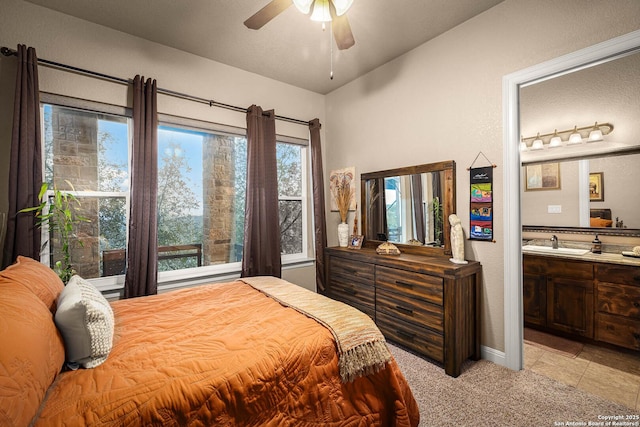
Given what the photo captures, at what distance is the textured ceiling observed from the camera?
7.00 feet

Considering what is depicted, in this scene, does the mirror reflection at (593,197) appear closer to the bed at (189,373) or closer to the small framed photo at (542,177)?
the small framed photo at (542,177)

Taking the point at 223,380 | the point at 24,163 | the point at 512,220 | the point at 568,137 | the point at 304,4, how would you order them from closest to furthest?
the point at 223,380 < the point at 304,4 < the point at 24,163 < the point at 512,220 < the point at 568,137

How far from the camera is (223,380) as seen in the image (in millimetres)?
1068

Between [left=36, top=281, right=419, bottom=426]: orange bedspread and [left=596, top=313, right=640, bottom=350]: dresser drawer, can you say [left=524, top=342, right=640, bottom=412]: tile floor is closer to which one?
[left=596, top=313, right=640, bottom=350]: dresser drawer

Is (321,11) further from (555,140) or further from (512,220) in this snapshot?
(555,140)

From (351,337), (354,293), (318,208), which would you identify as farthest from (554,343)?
(318,208)

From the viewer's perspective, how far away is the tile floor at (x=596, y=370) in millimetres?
1873

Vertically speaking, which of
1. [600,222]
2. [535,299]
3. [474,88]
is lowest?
[535,299]

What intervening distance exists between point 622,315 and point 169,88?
173 inches

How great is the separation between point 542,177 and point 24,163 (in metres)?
4.74

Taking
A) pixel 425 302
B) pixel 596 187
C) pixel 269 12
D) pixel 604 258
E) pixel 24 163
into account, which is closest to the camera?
pixel 269 12

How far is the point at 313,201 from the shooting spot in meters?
3.51

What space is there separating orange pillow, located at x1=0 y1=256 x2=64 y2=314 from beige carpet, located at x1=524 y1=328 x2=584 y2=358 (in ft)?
11.6

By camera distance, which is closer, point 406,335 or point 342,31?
point 342,31
